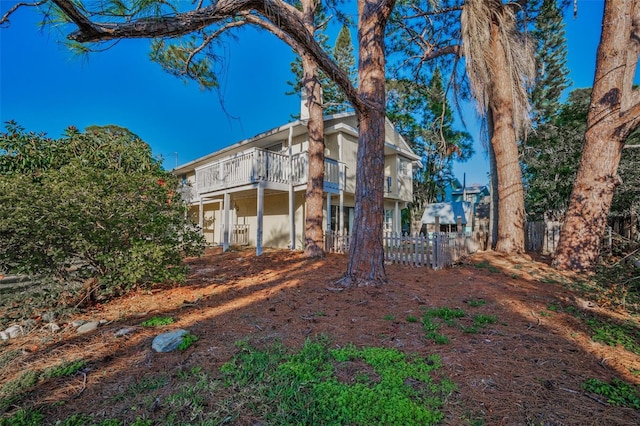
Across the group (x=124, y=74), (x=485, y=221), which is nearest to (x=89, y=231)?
(x=124, y=74)

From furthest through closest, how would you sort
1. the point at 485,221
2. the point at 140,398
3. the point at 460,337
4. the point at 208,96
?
1. the point at 485,221
2. the point at 208,96
3. the point at 460,337
4. the point at 140,398

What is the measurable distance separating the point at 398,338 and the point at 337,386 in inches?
47.9

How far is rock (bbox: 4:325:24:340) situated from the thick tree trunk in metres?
6.87

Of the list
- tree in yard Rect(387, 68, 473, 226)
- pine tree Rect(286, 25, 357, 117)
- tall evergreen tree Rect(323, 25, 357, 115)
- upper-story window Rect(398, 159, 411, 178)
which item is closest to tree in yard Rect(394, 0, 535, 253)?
upper-story window Rect(398, 159, 411, 178)

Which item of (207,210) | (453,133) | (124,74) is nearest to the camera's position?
(124,74)

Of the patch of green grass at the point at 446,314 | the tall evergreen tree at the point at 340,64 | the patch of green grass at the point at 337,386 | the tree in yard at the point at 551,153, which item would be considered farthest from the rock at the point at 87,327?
the tall evergreen tree at the point at 340,64

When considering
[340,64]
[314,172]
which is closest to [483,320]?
[314,172]

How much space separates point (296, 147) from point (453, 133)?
1709cm

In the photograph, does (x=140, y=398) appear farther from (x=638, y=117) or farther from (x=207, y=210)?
(x=207, y=210)

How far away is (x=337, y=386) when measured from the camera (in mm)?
2176

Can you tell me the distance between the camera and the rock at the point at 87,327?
10.9 ft

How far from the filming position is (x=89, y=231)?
13.4ft

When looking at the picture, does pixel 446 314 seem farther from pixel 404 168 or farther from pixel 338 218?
pixel 404 168

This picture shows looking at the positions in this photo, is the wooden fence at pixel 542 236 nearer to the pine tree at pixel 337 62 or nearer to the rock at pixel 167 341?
the rock at pixel 167 341
